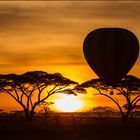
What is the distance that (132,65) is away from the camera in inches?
2458

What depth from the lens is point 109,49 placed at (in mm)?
61969

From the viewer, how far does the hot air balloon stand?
6084 cm

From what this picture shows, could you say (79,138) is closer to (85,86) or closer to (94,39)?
(94,39)

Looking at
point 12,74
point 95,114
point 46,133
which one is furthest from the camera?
point 95,114

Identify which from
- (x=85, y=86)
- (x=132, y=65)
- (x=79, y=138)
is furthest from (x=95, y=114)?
(x=79, y=138)

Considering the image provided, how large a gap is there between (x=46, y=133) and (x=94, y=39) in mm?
11163

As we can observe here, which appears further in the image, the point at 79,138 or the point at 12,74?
the point at 12,74

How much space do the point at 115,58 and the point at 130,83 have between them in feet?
56.3

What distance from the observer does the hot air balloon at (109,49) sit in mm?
60844

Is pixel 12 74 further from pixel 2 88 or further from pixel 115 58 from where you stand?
pixel 115 58

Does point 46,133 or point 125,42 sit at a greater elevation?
point 125,42

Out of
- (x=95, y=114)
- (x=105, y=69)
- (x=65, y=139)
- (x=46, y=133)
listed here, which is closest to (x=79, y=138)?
(x=65, y=139)

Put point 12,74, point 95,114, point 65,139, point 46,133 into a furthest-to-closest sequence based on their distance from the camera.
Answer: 1. point 95,114
2. point 12,74
3. point 46,133
4. point 65,139

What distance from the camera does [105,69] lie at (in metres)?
62.1
